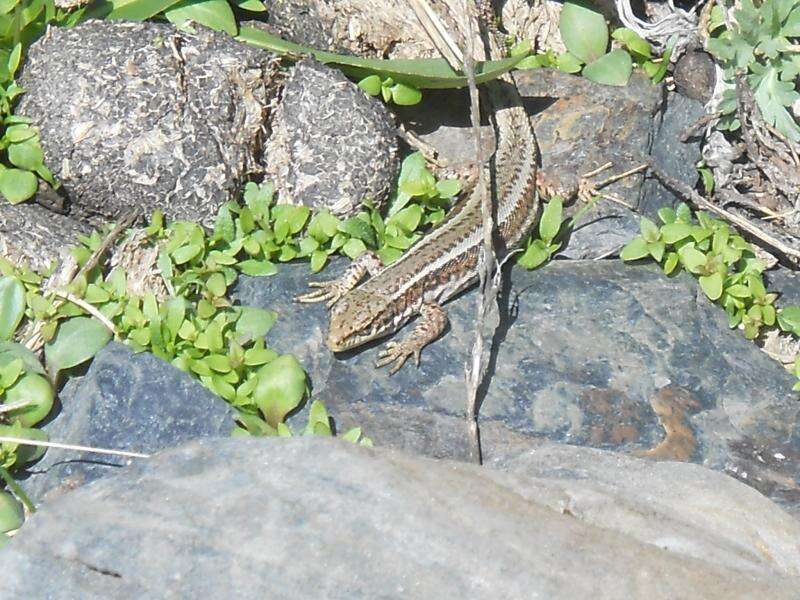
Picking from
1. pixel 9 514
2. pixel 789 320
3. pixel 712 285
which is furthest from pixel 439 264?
pixel 9 514

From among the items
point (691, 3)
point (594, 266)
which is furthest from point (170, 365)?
point (691, 3)

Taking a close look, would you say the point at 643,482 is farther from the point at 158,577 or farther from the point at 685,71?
the point at 685,71

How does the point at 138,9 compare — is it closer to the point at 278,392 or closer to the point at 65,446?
the point at 278,392

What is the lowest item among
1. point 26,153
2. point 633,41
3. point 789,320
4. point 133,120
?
point 789,320

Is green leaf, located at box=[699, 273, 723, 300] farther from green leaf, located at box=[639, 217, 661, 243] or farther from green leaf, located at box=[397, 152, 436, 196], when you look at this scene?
green leaf, located at box=[397, 152, 436, 196]

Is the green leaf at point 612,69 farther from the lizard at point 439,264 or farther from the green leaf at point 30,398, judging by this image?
the green leaf at point 30,398

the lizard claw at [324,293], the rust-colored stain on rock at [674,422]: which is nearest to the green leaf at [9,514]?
the lizard claw at [324,293]
